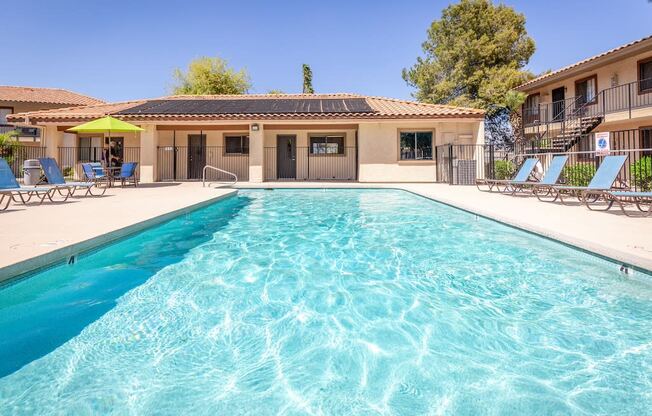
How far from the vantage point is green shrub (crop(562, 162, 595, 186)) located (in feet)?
39.3

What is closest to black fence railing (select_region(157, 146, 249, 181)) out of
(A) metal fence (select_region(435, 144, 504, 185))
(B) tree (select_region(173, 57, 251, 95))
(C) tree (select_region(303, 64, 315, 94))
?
(A) metal fence (select_region(435, 144, 504, 185))

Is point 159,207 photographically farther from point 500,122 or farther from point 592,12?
point 500,122

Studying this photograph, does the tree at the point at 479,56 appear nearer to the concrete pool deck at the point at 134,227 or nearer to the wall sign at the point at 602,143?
the wall sign at the point at 602,143

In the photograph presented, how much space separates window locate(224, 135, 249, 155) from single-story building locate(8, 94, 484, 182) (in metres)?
0.06

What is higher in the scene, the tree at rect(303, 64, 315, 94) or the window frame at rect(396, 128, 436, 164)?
the tree at rect(303, 64, 315, 94)

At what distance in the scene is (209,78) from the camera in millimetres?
39781

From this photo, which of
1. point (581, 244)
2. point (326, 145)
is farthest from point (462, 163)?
point (581, 244)

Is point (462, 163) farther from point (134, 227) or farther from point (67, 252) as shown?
point (67, 252)

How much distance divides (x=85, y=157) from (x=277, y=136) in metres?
11.7

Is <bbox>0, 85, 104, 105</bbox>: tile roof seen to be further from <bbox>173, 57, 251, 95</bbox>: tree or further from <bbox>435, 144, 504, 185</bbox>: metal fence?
<bbox>435, 144, 504, 185</bbox>: metal fence

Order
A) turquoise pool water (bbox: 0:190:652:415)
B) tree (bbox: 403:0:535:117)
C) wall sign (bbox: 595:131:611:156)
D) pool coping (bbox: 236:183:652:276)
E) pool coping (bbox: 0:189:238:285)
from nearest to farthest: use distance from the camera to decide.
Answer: turquoise pool water (bbox: 0:190:652:415)
pool coping (bbox: 0:189:238:285)
pool coping (bbox: 236:183:652:276)
wall sign (bbox: 595:131:611:156)
tree (bbox: 403:0:535:117)

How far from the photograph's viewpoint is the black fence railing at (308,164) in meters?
20.9

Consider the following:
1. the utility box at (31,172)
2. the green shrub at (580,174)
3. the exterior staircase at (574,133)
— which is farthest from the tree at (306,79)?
the utility box at (31,172)

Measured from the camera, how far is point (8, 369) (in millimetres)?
2445
